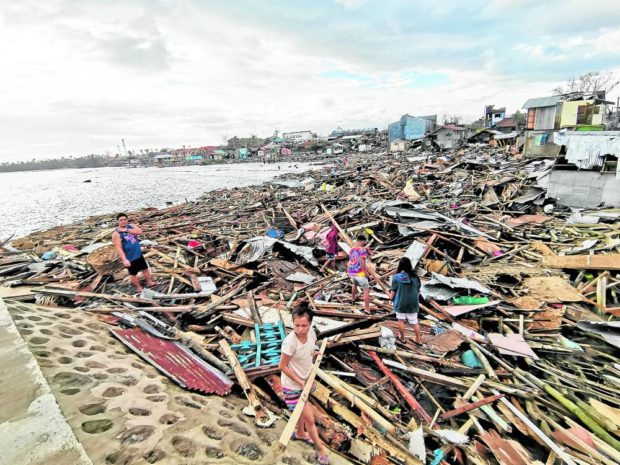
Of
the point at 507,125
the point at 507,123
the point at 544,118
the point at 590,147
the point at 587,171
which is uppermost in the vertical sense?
the point at 507,123

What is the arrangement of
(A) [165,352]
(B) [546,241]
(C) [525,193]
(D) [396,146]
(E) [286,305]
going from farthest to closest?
(D) [396,146] < (C) [525,193] < (B) [546,241] < (E) [286,305] < (A) [165,352]

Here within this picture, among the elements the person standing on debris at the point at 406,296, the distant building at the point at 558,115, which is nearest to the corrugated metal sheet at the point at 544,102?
the distant building at the point at 558,115

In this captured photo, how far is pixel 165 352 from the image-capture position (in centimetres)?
425

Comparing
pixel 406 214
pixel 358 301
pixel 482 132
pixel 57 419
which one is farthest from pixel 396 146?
pixel 57 419

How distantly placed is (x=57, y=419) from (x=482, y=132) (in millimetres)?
44220

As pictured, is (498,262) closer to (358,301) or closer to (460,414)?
(358,301)

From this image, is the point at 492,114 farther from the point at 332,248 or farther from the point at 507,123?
the point at 332,248

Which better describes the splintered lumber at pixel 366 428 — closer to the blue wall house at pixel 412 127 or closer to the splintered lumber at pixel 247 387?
the splintered lumber at pixel 247 387

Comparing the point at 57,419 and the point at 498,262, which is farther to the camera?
the point at 498,262

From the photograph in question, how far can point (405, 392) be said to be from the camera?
3773mm

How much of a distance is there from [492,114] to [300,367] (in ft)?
181

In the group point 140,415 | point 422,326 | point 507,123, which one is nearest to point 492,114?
point 507,123

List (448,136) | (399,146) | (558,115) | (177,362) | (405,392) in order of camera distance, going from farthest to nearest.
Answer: (399,146) < (448,136) < (558,115) < (177,362) < (405,392)

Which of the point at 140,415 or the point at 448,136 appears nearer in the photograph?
the point at 140,415
